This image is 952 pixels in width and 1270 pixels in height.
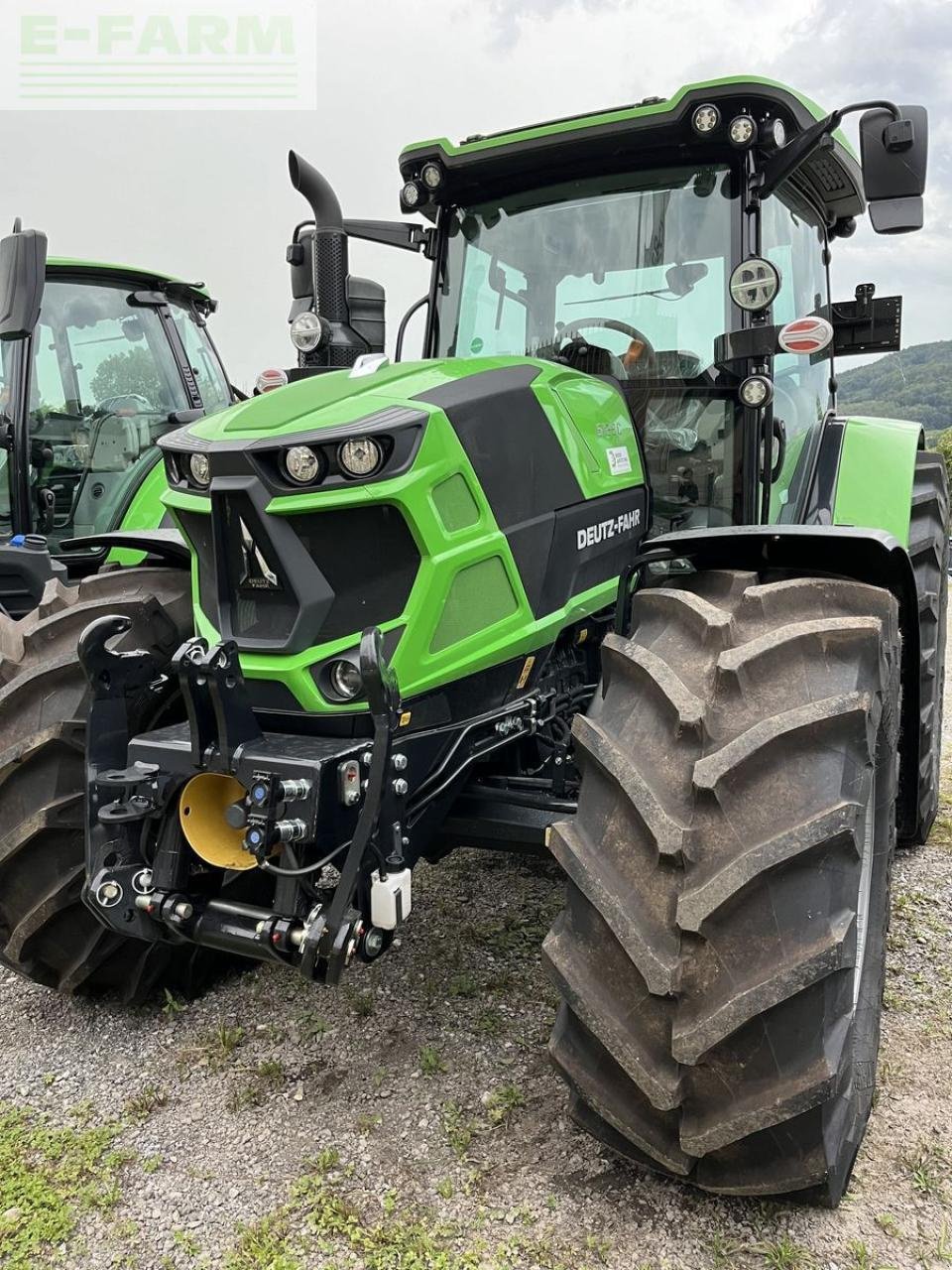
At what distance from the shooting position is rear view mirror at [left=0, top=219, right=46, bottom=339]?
4.53 meters


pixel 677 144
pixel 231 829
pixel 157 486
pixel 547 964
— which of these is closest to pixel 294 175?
pixel 677 144

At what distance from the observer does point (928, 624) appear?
155 inches

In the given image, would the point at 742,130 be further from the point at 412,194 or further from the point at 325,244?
the point at 325,244

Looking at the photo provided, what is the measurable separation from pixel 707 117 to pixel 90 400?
4.58 m

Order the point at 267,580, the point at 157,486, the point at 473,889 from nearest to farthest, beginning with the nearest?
the point at 267,580, the point at 473,889, the point at 157,486

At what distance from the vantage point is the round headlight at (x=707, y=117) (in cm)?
301

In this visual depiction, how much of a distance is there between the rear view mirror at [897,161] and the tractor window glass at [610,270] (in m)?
0.41

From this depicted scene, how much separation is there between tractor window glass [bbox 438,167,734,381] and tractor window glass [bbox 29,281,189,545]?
143 inches

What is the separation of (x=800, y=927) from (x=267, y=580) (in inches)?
55.9

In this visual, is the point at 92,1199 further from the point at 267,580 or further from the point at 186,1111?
the point at 267,580

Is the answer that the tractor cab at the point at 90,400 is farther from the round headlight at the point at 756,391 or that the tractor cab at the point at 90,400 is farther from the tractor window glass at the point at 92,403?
the round headlight at the point at 756,391

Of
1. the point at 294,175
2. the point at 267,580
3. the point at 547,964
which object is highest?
the point at 294,175

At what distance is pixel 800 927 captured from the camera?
6.49ft

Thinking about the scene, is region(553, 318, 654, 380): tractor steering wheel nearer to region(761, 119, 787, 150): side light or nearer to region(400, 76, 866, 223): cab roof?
region(400, 76, 866, 223): cab roof
